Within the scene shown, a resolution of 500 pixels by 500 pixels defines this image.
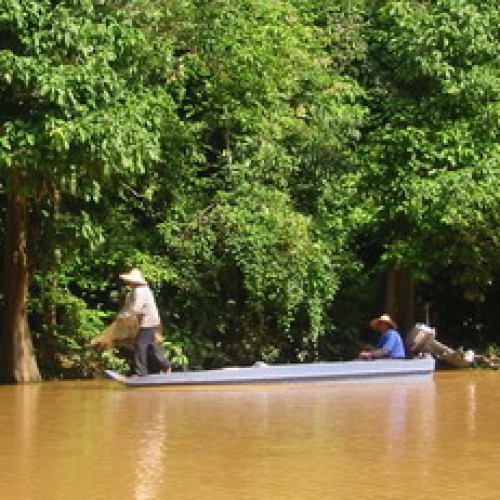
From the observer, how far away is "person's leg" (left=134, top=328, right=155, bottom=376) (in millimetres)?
16312

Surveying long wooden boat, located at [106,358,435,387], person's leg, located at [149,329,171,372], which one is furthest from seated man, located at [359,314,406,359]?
person's leg, located at [149,329,171,372]

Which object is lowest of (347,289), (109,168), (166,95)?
(347,289)

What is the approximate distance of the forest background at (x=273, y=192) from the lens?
1864 cm

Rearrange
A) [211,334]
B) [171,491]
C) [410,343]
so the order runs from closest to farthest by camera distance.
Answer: [171,491]
[410,343]
[211,334]

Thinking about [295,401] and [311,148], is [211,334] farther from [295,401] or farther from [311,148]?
[295,401]

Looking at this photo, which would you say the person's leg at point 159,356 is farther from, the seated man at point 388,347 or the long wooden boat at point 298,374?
the seated man at point 388,347

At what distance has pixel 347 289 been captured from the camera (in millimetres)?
22984

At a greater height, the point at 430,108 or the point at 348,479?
the point at 430,108

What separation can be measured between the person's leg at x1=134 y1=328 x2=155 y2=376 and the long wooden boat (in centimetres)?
32

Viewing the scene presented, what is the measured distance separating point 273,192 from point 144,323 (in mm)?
4862

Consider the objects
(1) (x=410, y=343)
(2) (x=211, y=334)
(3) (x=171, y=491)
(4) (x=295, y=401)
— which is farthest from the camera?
(2) (x=211, y=334)

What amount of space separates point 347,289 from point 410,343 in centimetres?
377

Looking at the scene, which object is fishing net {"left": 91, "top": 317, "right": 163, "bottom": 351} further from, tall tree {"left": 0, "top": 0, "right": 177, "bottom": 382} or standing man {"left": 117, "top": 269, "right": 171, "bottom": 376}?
tall tree {"left": 0, "top": 0, "right": 177, "bottom": 382}

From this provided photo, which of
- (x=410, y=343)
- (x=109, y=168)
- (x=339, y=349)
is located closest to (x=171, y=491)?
(x=109, y=168)
